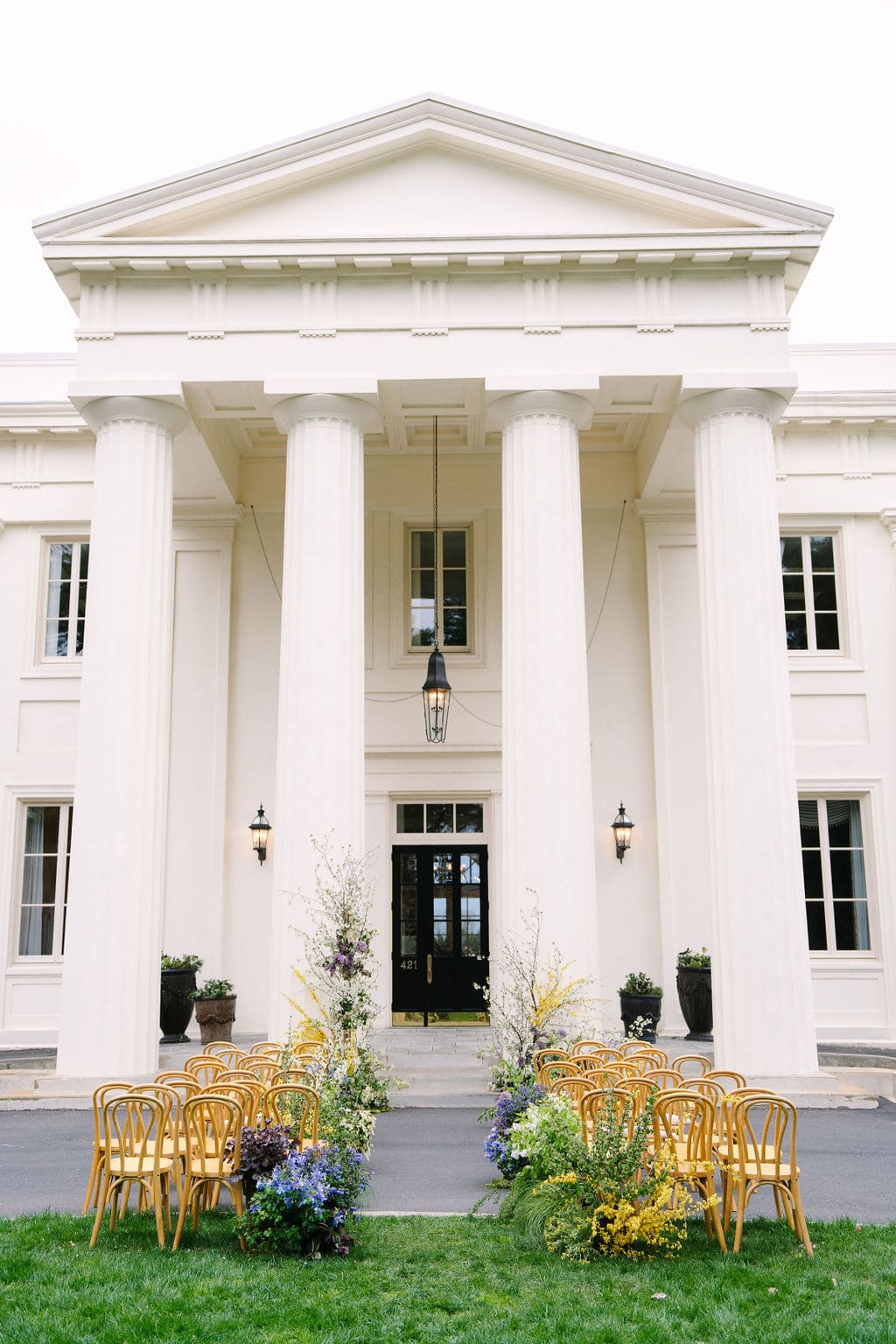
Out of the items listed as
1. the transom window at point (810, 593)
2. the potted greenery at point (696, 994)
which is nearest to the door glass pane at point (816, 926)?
the potted greenery at point (696, 994)

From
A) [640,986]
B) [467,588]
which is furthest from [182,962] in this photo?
[467,588]

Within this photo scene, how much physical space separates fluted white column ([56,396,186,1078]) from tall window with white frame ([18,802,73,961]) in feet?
14.3

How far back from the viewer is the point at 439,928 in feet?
57.7

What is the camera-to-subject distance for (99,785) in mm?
13453

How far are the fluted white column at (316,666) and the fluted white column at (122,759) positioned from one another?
1.46m

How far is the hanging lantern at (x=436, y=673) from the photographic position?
52.2ft

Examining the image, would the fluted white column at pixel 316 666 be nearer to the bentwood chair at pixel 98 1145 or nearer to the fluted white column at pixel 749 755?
the fluted white column at pixel 749 755

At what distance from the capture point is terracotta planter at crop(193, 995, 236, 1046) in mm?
15773

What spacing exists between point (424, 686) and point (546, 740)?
291cm

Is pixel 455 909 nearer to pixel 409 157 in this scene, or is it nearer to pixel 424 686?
pixel 424 686

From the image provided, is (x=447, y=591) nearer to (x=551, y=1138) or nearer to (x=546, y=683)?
(x=546, y=683)

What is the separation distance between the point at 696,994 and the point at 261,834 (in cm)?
668

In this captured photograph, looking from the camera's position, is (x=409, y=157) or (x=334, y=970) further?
(x=409, y=157)

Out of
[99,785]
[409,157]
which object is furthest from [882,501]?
Result: [99,785]
